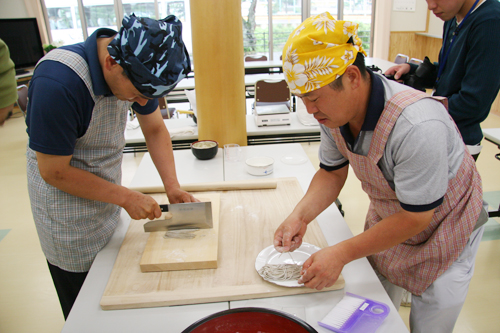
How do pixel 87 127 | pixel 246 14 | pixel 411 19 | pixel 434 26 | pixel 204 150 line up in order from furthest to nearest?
pixel 246 14, pixel 411 19, pixel 434 26, pixel 204 150, pixel 87 127

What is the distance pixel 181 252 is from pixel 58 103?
1.88 feet

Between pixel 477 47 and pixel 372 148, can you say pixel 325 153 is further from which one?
pixel 477 47

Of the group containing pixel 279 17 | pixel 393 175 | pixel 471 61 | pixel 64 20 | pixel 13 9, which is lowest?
pixel 393 175

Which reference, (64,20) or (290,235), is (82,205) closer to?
(290,235)

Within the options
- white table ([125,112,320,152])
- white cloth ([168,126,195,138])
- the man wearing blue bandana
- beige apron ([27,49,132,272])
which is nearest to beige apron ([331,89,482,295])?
the man wearing blue bandana

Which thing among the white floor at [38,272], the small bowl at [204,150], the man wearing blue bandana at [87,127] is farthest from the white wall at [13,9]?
the man wearing blue bandana at [87,127]

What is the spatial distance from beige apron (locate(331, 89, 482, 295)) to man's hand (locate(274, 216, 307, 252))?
10.6 inches

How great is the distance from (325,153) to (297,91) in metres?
0.45

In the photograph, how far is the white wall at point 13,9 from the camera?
7305mm

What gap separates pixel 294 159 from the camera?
6.74ft

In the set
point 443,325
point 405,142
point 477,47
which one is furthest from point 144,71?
point 477,47

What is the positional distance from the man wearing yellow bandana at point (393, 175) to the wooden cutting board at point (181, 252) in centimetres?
22

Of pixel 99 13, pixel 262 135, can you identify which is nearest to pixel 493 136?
pixel 262 135

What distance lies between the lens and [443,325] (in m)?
1.16
